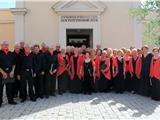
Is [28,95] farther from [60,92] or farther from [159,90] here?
[159,90]

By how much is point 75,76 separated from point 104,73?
105 centimetres

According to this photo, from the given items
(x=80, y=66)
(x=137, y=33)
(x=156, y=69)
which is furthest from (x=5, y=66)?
(x=137, y=33)

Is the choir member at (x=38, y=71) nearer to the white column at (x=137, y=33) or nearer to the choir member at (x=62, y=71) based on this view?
the choir member at (x=62, y=71)

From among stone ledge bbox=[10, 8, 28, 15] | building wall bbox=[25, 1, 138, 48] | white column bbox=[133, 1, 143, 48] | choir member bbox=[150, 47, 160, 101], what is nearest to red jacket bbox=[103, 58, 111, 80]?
choir member bbox=[150, 47, 160, 101]

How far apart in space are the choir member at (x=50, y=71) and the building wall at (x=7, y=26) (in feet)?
24.4

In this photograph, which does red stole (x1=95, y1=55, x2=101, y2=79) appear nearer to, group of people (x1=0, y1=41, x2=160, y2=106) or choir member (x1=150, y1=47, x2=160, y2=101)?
group of people (x1=0, y1=41, x2=160, y2=106)

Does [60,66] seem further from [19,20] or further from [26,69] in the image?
[19,20]

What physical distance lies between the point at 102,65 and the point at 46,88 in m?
2.38

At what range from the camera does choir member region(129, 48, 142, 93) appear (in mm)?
14359

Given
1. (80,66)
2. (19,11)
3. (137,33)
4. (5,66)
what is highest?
(19,11)

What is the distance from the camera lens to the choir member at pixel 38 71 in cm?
1309

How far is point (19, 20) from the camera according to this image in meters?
20.2

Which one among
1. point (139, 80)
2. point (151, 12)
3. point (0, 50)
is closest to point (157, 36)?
point (151, 12)

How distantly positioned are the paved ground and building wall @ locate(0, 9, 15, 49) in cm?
808
